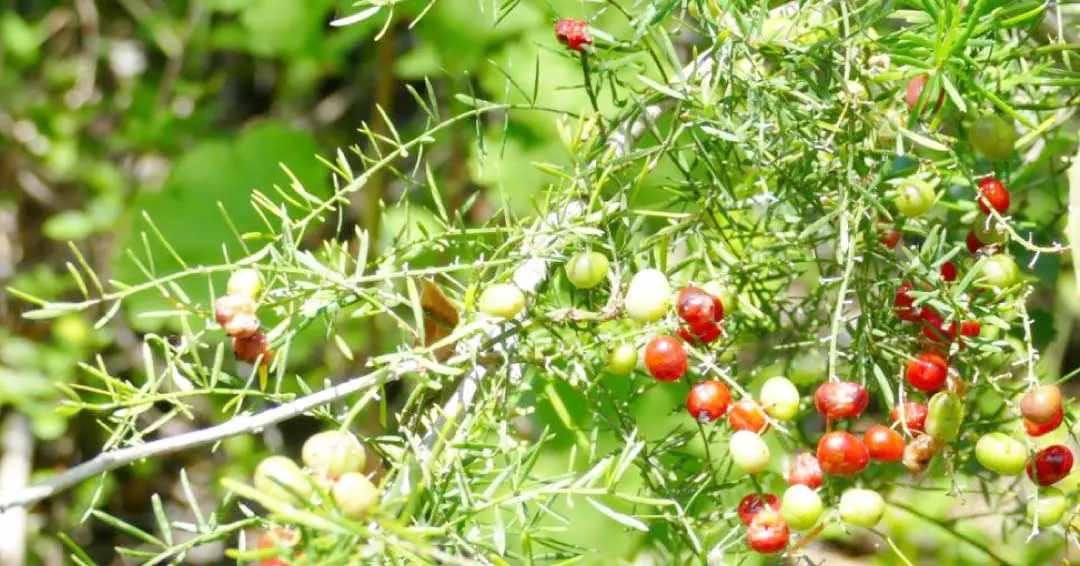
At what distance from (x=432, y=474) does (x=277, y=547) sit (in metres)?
0.14

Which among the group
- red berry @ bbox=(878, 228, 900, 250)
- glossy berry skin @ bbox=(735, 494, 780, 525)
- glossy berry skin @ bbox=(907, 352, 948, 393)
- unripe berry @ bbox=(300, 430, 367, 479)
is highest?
unripe berry @ bbox=(300, 430, 367, 479)

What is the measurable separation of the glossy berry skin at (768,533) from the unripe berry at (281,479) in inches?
10.0

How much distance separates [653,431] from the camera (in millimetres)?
1190

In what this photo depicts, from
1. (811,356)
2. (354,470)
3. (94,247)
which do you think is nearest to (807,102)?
(811,356)

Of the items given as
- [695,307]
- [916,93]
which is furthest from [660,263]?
[916,93]

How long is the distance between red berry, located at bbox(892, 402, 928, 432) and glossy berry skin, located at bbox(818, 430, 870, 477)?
0.11ft

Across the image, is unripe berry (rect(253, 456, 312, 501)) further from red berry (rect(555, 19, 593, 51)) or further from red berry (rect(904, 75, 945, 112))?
red berry (rect(904, 75, 945, 112))

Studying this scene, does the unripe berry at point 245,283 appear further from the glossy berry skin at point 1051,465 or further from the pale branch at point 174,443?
the glossy berry skin at point 1051,465

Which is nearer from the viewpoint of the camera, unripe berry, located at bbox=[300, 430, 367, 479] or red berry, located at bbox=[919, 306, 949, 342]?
unripe berry, located at bbox=[300, 430, 367, 479]

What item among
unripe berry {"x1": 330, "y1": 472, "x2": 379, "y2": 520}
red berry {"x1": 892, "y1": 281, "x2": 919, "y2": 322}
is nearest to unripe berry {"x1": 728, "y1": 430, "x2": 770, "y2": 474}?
red berry {"x1": 892, "y1": 281, "x2": 919, "y2": 322}

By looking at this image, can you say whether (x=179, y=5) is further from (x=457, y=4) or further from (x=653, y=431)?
(x=653, y=431)

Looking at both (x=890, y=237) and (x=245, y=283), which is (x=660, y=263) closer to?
(x=890, y=237)

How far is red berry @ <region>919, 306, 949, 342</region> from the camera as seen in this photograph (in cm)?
63

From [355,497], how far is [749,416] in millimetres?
251
